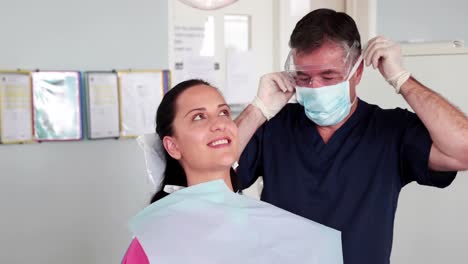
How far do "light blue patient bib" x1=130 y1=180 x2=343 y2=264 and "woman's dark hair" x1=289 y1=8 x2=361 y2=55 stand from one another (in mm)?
429

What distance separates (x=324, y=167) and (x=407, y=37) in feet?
7.16

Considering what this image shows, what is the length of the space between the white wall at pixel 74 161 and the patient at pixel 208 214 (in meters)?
1.01

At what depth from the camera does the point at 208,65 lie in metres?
2.70

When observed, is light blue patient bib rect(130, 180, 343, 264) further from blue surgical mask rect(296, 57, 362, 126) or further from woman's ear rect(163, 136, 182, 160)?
blue surgical mask rect(296, 57, 362, 126)

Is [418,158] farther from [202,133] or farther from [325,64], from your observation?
[202,133]

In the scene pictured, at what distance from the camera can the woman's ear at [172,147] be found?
1.29 meters

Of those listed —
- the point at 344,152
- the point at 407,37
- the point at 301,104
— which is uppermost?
the point at 407,37

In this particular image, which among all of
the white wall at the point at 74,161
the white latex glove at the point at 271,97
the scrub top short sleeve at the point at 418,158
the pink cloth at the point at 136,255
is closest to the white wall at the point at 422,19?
the white wall at the point at 74,161

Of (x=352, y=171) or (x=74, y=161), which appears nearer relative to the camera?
(x=352, y=171)

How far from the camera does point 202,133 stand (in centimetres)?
124

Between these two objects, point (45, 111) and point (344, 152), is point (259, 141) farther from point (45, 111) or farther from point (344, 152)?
point (45, 111)

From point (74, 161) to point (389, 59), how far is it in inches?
55.6

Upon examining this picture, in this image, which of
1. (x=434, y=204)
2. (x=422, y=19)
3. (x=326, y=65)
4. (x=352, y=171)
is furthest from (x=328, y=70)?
(x=422, y=19)

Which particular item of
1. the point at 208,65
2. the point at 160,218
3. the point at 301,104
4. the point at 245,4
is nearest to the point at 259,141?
the point at 301,104
